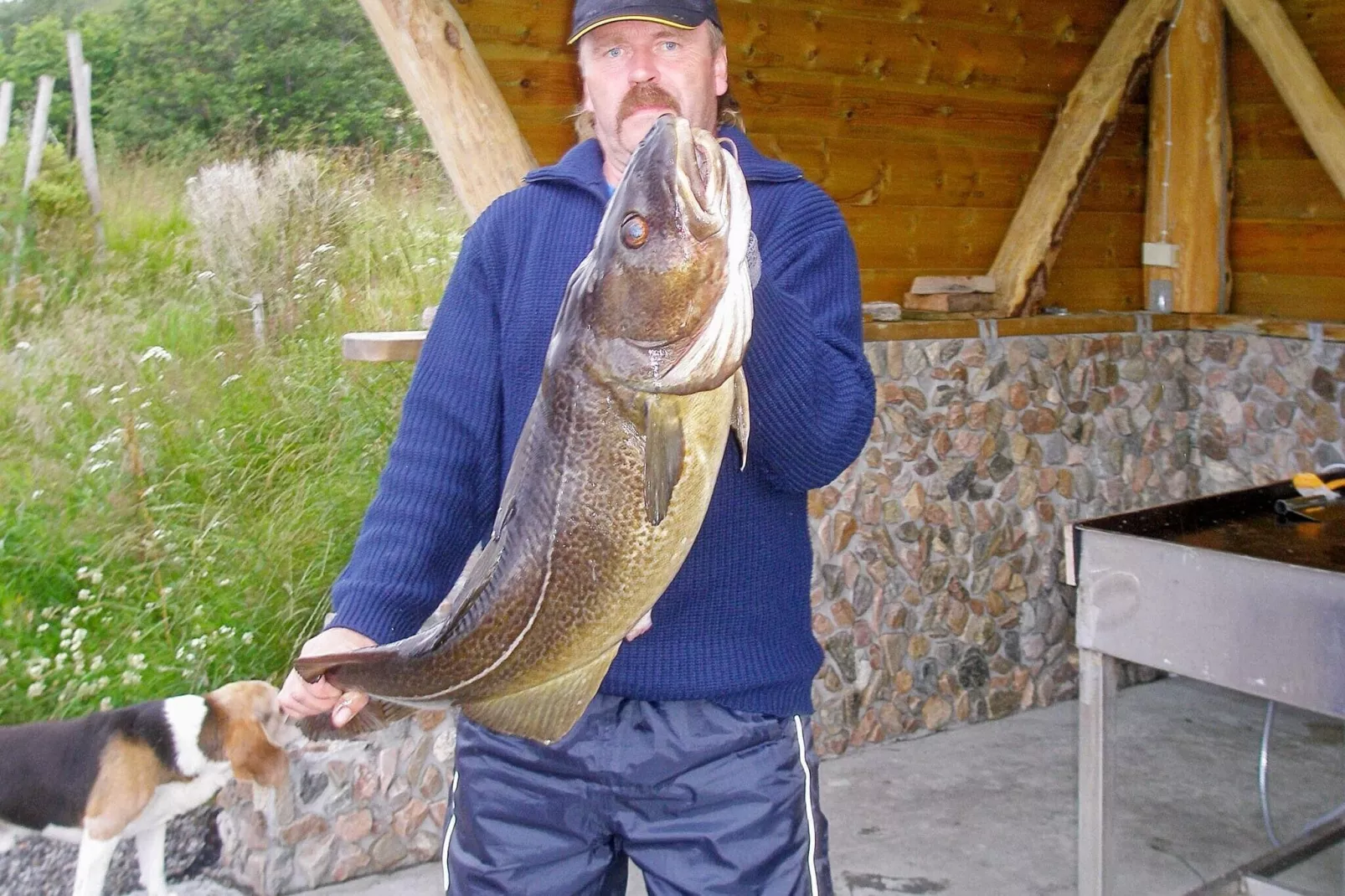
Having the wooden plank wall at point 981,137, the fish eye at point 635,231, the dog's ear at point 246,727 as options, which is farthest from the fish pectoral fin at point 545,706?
the wooden plank wall at point 981,137

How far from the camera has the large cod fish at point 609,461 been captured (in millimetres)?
1371

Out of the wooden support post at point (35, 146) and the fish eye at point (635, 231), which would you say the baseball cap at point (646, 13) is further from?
the wooden support post at point (35, 146)

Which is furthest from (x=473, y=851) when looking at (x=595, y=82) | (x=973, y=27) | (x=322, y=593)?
(x=973, y=27)

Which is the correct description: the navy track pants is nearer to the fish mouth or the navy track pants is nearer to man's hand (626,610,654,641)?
man's hand (626,610,654,641)

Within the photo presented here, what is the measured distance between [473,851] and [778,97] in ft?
11.1

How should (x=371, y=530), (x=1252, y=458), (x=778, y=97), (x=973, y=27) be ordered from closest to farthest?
(x=371, y=530), (x=778, y=97), (x=973, y=27), (x=1252, y=458)

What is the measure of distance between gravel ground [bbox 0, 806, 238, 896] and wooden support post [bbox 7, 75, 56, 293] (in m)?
1.76

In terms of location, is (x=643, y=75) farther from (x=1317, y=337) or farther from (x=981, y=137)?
(x=1317, y=337)

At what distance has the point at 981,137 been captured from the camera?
203 inches

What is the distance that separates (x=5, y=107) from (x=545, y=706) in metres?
3.39

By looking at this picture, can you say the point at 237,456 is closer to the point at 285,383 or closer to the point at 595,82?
the point at 285,383

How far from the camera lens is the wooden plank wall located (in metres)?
4.60

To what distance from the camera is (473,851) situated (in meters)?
1.83

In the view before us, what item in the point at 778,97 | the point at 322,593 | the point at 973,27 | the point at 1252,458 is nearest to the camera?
the point at 322,593
